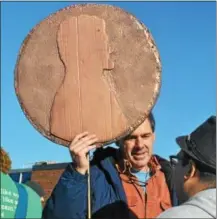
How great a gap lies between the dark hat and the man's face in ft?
1.87

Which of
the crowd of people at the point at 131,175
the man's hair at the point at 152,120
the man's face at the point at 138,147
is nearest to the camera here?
the crowd of people at the point at 131,175

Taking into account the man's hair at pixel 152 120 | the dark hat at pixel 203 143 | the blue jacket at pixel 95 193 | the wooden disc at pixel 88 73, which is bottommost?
the blue jacket at pixel 95 193

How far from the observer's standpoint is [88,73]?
2836 mm

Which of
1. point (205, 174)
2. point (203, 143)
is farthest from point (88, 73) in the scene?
point (205, 174)

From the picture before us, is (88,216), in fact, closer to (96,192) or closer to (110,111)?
(96,192)

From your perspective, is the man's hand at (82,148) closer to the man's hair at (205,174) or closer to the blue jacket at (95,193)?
the blue jacket at (95,193)

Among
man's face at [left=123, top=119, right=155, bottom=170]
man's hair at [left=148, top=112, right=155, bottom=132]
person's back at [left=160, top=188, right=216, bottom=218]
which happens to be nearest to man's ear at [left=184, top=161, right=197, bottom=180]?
person's back at [left=160, top=188, right=216, bottom=218]

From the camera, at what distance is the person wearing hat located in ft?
6.54

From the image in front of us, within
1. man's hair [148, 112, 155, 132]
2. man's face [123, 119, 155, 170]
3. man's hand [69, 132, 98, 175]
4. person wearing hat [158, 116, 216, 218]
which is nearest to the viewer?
person wearing hat [158, 116, 216, 218]

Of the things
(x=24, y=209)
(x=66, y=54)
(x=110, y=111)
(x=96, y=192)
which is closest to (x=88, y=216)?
(x=96, y=192)

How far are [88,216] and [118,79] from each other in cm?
67

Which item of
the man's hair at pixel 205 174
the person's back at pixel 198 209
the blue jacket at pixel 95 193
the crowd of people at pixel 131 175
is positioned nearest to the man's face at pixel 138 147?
the crowd of people at pixel 131 175

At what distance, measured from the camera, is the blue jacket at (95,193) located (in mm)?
2719

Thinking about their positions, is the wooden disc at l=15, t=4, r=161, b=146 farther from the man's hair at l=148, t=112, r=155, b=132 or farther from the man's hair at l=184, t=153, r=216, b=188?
the man's hair at l=184, t=153, r=216, b=188
